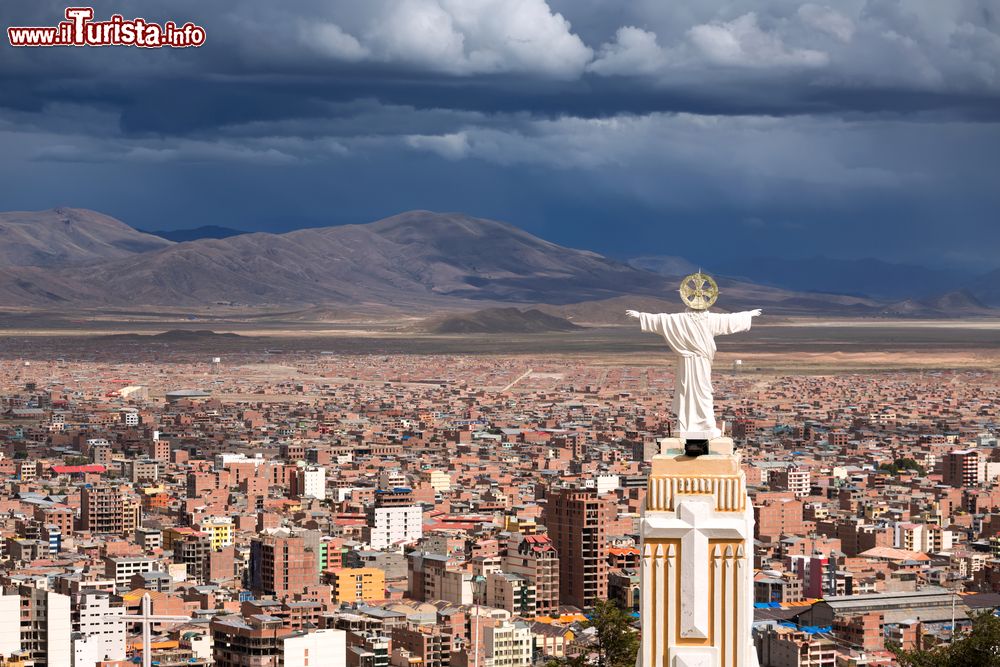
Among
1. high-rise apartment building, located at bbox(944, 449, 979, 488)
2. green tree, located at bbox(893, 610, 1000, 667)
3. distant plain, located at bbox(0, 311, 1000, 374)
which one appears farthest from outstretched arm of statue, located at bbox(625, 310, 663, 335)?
distant plain, located at bbox(0, 311, 1000, 374)

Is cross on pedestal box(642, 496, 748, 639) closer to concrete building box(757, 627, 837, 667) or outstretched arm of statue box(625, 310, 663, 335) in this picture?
outstretched arm of statue box(625, 310, 663, 335)

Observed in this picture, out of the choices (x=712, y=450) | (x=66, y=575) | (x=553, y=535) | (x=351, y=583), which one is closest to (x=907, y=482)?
(x=553, y=535)

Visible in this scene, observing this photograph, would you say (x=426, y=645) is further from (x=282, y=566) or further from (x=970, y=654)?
(x=970, y=654)

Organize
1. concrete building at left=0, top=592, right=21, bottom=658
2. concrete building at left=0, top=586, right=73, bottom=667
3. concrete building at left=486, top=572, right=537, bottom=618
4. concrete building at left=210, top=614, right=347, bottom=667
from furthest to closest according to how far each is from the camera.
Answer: concrete building at left=486, top=572, right=537, bottom=618
concrete building at left=0, top=586, right=73, bottom=667
concrete building at left=0, top=592, right=21, bottom=658
concrete building at left=210, top=614, right=347, bottom=667

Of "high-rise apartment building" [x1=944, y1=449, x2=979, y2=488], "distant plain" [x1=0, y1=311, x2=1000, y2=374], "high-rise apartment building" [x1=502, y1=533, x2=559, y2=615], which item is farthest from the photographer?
"distant plain" [x1=0, y1=311, x2=1000, y2=374]

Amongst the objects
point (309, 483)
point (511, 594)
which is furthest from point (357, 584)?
point (309, 483)

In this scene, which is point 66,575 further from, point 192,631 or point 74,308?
point 74,308
